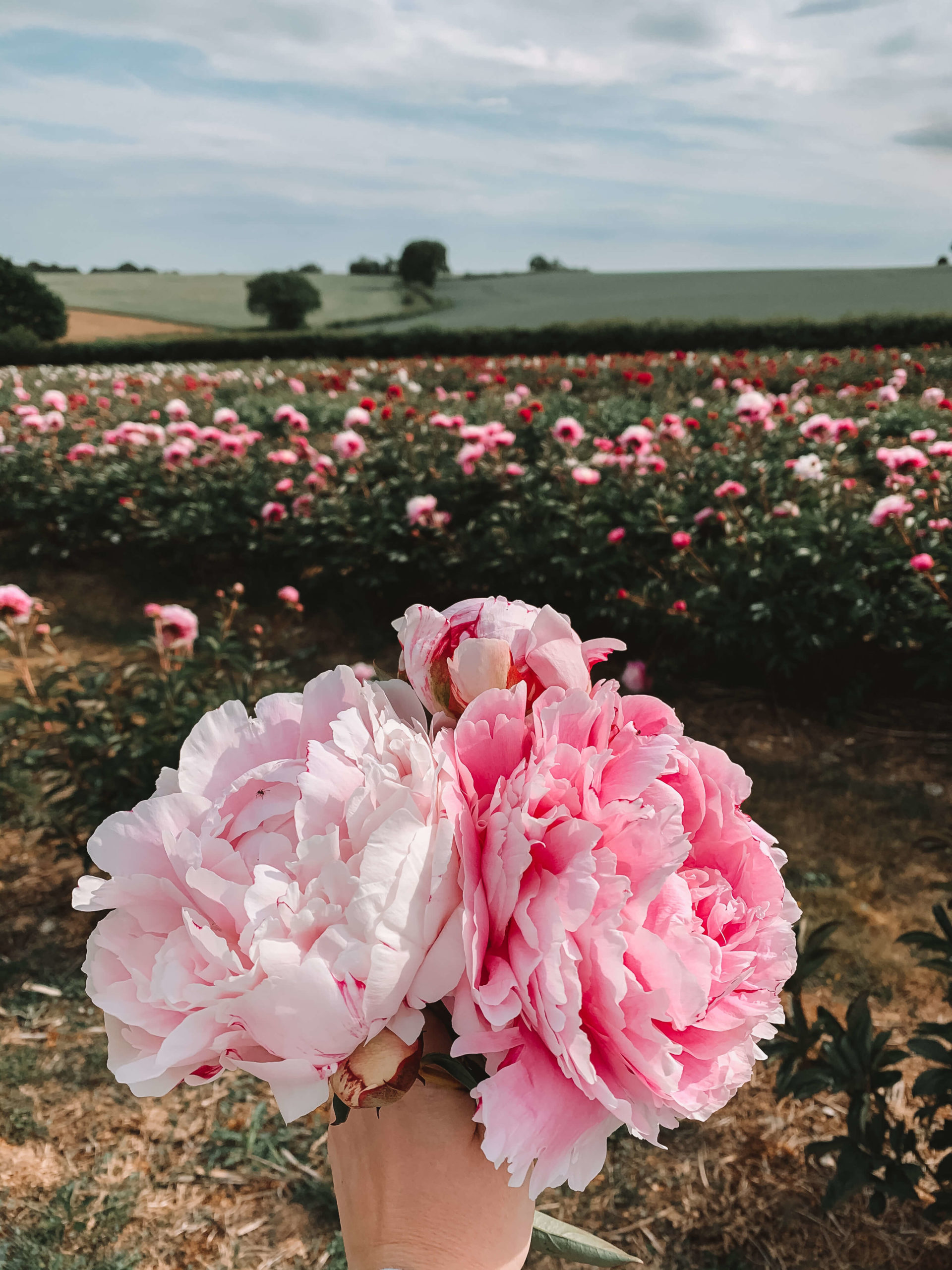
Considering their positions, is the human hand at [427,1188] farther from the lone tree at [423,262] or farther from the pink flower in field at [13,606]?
the lone tree at [423,262]

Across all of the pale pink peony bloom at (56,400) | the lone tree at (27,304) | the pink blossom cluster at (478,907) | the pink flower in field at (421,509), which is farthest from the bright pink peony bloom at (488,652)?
the lone tree at (27,304)

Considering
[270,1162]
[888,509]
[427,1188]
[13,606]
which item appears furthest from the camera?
[888,509]

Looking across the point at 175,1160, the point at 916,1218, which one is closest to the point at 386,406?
the point at 175,1160

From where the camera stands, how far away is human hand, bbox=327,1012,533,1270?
2.10 feet

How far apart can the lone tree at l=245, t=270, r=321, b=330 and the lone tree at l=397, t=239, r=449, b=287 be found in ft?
26.1

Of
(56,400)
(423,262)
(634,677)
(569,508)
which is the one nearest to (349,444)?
(569,508)

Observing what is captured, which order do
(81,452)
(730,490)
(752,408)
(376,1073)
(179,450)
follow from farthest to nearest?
(81,452) < (179,450) < (752,408) < (730,490) < (376,1073)

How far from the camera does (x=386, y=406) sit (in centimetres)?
507

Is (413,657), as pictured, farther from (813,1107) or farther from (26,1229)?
(813,1107)

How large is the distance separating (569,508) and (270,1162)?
292 centimetres

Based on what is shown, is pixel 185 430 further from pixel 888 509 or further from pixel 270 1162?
pixel 270 1162

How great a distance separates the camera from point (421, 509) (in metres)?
4.01

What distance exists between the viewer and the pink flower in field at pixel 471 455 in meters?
4.21

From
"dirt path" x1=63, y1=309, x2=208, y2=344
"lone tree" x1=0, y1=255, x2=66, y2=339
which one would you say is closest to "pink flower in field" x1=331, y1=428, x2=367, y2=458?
"dirt path" x1=63, y1=309, x2=208, y2=344
